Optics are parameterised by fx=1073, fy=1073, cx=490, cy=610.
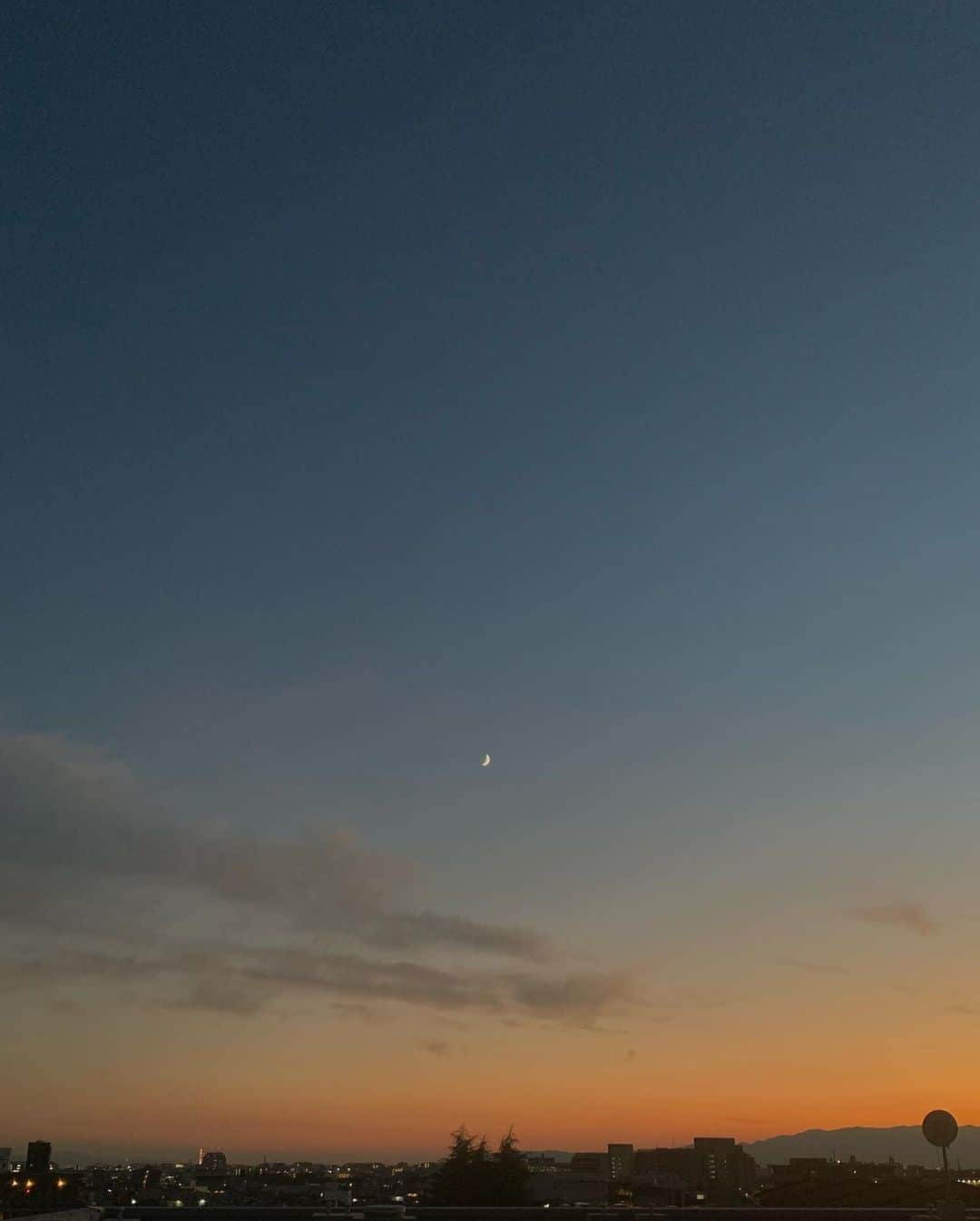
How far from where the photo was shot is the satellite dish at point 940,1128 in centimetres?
2350

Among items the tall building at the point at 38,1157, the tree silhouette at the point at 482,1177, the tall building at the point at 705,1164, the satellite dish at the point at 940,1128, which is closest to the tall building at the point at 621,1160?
the tall building at the point at 705,1164

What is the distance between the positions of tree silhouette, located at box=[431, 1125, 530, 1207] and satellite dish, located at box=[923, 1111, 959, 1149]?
39.8m

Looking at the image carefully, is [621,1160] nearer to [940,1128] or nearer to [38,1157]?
[38,1157]

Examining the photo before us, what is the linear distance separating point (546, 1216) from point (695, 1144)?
495ft

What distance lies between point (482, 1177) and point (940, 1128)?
4371 centimetres

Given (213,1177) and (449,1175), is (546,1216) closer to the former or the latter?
(449,1175)

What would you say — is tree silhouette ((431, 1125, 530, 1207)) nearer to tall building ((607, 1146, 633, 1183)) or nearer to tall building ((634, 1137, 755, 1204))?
tall building ((634, 1137, 755, 1204))

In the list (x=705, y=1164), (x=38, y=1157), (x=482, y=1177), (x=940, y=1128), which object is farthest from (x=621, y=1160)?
(x=940, y=1128)

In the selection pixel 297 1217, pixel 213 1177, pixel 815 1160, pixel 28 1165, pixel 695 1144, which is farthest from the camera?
pixel 213 1177

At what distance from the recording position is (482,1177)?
60.9 metres

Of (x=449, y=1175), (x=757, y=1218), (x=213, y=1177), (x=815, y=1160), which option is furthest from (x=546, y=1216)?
(x=213, y=1177)

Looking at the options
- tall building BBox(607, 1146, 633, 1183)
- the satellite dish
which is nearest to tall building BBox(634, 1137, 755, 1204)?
tall building BBox(607, 1146, 633, 1183)

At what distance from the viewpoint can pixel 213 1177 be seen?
625ft

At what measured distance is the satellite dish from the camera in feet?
77.1
